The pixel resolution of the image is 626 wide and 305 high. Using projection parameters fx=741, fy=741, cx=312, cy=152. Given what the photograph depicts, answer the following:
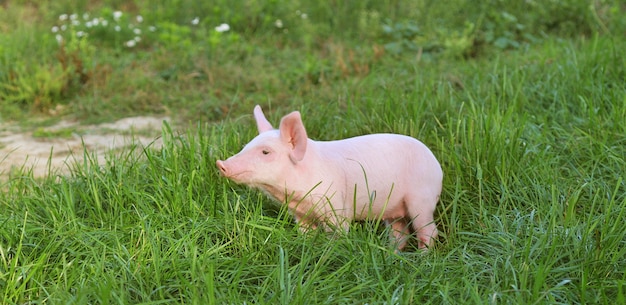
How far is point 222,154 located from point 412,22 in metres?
4.06

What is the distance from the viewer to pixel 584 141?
3578 mm

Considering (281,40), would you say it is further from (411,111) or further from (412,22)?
(411,111)

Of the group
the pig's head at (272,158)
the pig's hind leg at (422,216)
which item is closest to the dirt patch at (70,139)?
the pig's head at (272,158)

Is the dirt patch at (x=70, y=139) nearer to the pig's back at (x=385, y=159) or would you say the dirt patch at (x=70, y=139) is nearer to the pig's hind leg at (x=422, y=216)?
the pig's back at (x=385, y=159)

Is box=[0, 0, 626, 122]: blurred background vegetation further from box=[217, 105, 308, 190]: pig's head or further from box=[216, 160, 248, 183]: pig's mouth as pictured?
box=[216, 160, 248, 183]: pig's mouth

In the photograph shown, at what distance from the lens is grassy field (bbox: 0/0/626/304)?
238cm

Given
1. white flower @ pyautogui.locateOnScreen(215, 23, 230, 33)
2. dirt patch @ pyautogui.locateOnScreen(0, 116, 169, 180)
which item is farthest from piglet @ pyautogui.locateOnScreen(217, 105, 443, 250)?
white flower @ pyautogui.locateOnScreen(215, 23, 230, 33)

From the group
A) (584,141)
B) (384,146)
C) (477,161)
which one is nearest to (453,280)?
(384,146)

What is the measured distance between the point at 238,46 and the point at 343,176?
396 cm

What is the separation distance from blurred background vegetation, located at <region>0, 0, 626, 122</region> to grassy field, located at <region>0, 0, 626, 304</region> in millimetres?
25

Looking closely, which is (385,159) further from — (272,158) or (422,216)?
(272,158)

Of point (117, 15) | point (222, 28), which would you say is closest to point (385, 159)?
point (222, 28)

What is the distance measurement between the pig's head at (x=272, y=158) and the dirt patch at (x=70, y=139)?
6.35 ft

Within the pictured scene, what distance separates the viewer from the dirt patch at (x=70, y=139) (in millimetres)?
4492
